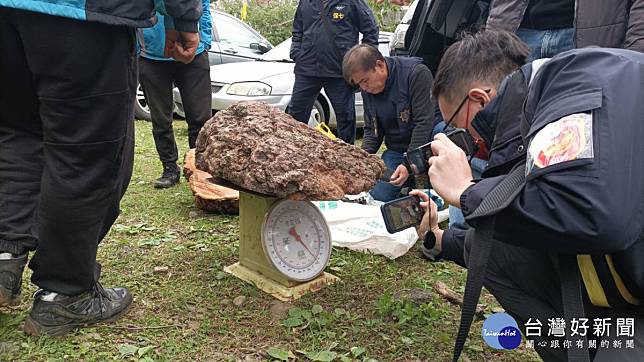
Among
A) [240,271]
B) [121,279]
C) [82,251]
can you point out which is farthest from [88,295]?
[240,271]

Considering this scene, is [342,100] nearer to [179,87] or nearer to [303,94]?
[303,94]

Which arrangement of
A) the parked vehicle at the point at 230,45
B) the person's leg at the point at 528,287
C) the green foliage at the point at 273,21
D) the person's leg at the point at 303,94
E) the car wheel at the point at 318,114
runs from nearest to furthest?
the person's leg at the point at 528,287, the person's leg at the point at 303,94, the car wheel at the point at 318,114, the parked vehicle at the point at 230,45, the green foliage at the point at 273,21

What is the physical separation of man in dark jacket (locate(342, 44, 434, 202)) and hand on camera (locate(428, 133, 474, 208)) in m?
1.93

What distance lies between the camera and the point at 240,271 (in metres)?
2.80

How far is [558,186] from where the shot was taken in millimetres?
1300

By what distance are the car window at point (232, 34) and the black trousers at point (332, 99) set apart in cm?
371

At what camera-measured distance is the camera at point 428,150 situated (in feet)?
5.91

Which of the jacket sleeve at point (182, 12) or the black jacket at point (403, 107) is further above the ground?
the jacket sleeve at point (182, 12)

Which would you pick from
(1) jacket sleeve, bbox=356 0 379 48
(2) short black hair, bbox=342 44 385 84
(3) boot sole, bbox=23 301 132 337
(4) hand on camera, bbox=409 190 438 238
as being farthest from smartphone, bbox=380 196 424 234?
(1) jacket sleeve, bbox=356 0 379 48

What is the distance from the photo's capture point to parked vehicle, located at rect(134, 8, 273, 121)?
831 centimetres

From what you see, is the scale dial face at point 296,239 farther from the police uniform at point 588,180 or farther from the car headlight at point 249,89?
the car headlight at point 249,89

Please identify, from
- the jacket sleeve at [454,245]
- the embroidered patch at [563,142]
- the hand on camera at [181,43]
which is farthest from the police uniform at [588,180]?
the hand on camera at [181,43]

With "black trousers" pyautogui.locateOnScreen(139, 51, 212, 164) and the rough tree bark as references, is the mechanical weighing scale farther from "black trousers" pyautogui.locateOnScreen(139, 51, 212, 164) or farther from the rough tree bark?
"black trousers" pyautogui.locateOnScreen(139, 51, 212, 164)

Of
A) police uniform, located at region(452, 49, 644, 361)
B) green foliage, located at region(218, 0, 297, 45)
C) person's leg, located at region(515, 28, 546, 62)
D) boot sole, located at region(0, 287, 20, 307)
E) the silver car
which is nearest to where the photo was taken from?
police uniform, located at region(452, 49, 644, 361)
